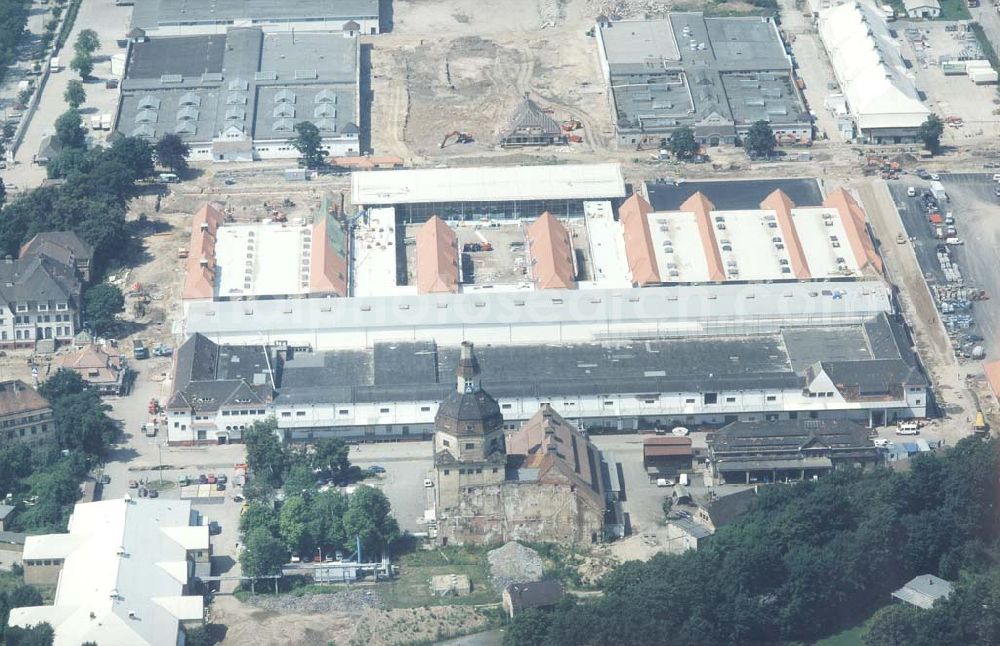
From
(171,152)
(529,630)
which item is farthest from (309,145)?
(529,630)

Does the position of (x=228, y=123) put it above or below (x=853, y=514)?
above

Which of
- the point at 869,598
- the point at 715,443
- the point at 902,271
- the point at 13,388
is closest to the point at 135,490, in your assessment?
the point at 13,388

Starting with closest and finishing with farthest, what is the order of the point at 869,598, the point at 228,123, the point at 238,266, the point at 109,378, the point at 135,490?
the point at 869,598 < the point at 135,490 < the point at 109,378 < the point at 238,266 < the point at 228,123

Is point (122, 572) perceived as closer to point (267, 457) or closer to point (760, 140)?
point (267, 457)

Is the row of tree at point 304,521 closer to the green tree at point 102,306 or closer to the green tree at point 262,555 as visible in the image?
the green tree at point 262,555

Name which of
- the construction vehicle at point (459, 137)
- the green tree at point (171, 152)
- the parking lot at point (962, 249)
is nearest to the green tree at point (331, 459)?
the green tree at point (171, 152)

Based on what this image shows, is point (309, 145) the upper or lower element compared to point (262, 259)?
upper

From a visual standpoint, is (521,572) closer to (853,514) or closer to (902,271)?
(853,514)

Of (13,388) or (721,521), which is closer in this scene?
(721,521)
